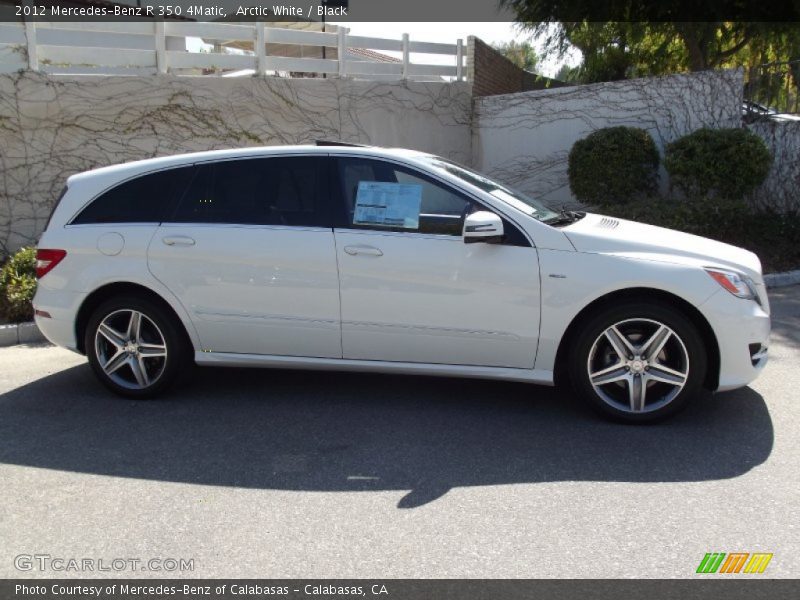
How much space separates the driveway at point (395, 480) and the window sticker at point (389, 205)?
124cm

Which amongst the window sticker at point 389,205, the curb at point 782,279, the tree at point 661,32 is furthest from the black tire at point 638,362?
the tree at point 661,32

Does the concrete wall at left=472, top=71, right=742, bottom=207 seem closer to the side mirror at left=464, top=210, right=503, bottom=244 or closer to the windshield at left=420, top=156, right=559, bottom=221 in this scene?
the windshield at left=420, top=156, right=559, bottom=221

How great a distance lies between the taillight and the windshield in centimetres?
260

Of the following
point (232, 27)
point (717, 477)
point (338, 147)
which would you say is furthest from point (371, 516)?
point (232, 27)

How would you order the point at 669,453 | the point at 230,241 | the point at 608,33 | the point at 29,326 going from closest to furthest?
1. the point at 669,453
2. the point at 230,241
3. the point at 29,326
4. the point at 608,33

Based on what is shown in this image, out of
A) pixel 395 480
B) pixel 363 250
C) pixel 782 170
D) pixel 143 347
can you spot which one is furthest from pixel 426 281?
pixel 782 170

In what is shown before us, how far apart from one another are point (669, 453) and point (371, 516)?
174 cm

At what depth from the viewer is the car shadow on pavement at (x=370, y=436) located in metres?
4.05

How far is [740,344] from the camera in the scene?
14.6 feet

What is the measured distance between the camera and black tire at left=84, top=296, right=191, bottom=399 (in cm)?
519

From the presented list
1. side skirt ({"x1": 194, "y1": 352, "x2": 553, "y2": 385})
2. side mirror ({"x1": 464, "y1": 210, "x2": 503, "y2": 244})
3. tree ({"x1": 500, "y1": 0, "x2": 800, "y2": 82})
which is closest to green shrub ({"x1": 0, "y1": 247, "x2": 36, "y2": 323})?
side skirt ({"x1": 194, "y1": 352, "x2": 553, "y2": 385})

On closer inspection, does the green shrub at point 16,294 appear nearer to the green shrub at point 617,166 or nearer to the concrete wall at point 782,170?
the green shrub at point 617,166

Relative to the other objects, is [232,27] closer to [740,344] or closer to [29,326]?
[29,326]

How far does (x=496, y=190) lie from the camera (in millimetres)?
5105
